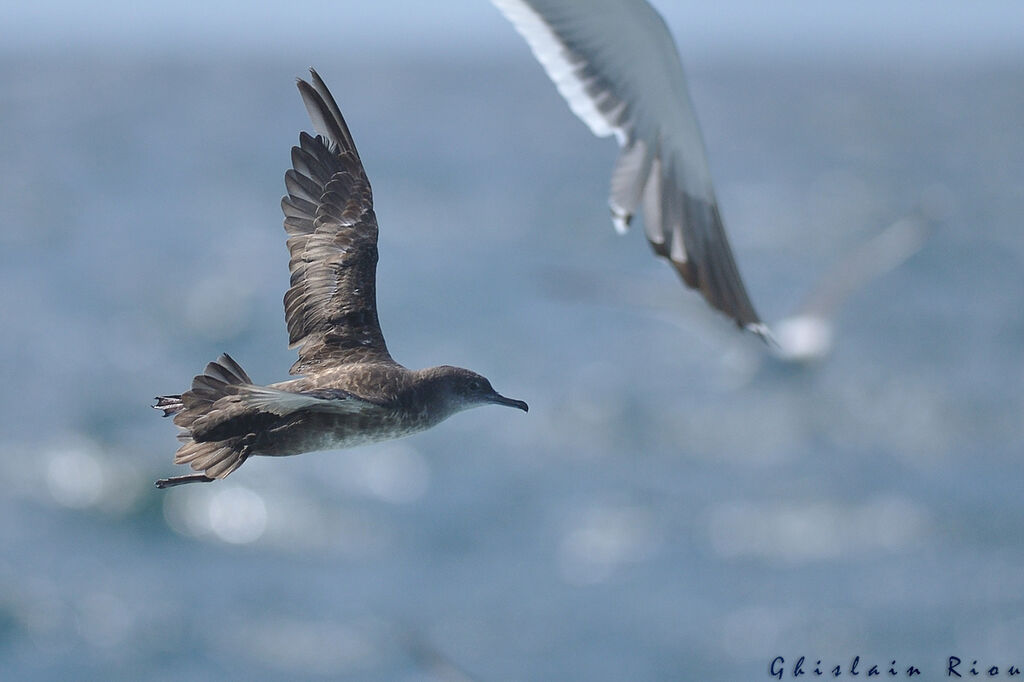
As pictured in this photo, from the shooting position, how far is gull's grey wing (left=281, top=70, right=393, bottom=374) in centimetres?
627

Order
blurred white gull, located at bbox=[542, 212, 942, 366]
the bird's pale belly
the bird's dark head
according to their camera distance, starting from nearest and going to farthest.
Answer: the bird's pale belly, the bird's dark head, blurred white gull, located at bbox=[542, 212, 942, 366]

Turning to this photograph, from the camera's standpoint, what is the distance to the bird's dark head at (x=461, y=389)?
598 centimetres

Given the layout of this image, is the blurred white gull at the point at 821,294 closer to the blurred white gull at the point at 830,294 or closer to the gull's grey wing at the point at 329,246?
the blurred white gull at the point at 830,294

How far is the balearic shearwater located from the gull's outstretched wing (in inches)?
44.6

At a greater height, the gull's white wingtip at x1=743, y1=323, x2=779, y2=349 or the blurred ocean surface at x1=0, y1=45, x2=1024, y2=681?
the blurred ocean surface at x1=0, y1=45, x2=1024, y2=681

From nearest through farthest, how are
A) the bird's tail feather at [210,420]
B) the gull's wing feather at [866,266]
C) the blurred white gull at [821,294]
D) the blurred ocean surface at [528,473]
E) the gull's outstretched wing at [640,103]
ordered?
the bird's tail feather at [210,420] < the gull's outstretched wing at [640,103] < the blurred white gull at [821,294] < the gull's wing feather at [866,266] < the blurred ocean surface at [528,473]

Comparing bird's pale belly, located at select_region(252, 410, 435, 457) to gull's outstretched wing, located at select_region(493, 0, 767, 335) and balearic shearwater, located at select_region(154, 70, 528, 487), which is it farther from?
gull's outstretched wing, located at select_region(493, 0, 767, 335)

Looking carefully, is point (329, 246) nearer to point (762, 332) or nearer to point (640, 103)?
point (640, 103)

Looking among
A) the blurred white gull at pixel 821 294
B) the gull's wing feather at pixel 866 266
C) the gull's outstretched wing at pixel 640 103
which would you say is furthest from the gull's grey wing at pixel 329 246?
the gull's wing feather at pixel 866 266

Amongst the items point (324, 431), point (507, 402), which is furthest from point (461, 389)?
point (324, 431)

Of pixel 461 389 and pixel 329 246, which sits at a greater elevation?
pixel 329 246

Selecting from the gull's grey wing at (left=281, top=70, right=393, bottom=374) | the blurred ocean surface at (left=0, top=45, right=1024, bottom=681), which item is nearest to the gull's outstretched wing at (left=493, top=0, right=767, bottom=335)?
the gull's grey wing at (left=281, top=70, right=393, bottom=374)

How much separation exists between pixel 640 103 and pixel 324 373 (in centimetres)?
217

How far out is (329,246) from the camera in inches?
255
